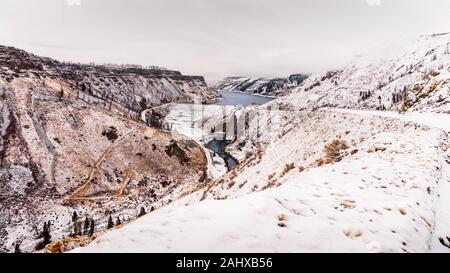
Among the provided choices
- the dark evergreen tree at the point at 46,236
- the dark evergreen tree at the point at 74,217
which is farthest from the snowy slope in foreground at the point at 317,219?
the dark evergreen tree at the point at 74,217

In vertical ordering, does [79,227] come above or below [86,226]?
below

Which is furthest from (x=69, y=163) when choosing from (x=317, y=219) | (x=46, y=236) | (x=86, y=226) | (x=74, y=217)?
(x=317, y=219)

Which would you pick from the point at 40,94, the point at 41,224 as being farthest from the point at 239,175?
the point at 40,94

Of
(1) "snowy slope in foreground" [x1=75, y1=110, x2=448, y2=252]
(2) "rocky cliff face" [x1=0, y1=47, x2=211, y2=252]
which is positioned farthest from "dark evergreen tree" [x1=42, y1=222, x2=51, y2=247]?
(1) "snowy slope in foreground" [x1=75, y1=110, x2=448, y2=252]

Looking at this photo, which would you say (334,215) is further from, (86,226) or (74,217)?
(74,217)

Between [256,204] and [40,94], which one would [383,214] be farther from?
[40,94]

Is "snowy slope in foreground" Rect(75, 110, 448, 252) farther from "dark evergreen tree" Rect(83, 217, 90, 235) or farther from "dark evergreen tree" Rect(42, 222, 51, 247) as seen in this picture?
"dark evergreen tree" Rect(83, 217, 90, 235)
